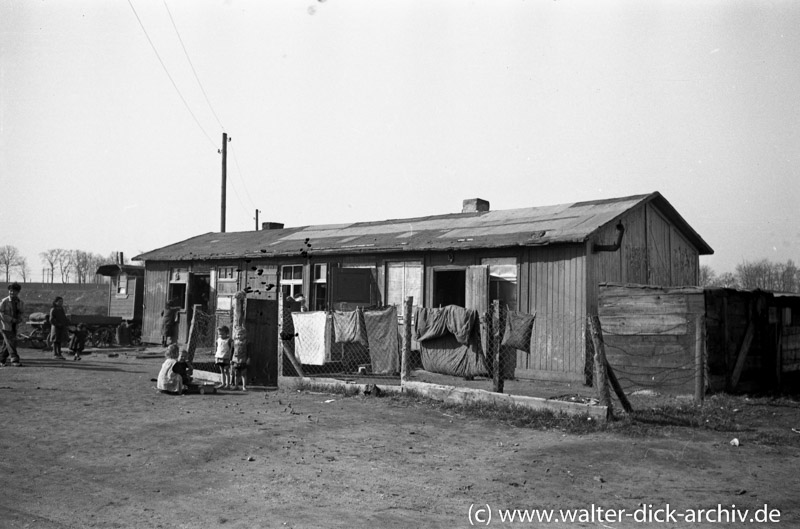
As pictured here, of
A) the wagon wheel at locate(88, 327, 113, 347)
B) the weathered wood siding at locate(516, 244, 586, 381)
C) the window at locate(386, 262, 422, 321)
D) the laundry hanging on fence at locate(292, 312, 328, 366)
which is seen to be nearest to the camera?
the laundry hanging on fence at locate(292, 312, 328, 366)

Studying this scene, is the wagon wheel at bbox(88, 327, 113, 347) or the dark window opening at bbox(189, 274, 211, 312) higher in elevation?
the dark window opening at bbox(189, 274, 211, 312)

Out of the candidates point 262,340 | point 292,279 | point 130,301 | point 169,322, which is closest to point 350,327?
point 262,340

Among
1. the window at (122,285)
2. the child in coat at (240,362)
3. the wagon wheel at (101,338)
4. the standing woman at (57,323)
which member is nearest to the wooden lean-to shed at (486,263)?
the child in coat at (240,362)

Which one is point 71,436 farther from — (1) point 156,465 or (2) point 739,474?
(2) point 739,474

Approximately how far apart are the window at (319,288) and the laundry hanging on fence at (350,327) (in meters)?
5.67

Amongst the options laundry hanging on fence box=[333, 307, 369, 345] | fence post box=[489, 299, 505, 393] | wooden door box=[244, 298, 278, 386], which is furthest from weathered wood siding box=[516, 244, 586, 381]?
wooden door box=[244, 298, 278, 386]

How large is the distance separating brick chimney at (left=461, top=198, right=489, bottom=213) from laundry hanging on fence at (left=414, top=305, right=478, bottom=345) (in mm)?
8495

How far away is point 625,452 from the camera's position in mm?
7293

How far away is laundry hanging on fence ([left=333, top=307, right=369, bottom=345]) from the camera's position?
1391 cm

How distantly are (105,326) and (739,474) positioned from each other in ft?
76.1

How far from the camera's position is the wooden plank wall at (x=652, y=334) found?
11156mm

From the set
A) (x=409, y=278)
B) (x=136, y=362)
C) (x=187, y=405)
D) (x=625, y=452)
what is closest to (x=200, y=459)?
(x=187, y=405)

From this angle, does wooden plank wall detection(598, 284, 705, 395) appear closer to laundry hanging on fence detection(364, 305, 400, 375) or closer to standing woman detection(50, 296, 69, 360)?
laundry hanging on fence detection(364, 305, 400, 375)

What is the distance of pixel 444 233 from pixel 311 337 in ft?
19.4
